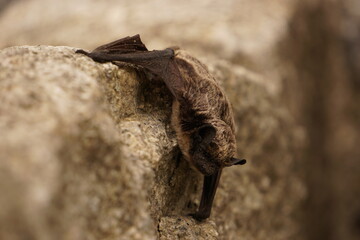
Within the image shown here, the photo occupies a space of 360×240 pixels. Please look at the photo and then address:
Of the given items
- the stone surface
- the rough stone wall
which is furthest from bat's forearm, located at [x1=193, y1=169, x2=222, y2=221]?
the rough stone wall

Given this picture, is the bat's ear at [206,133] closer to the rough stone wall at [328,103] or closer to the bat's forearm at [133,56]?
the bat's forearm at [133,56]

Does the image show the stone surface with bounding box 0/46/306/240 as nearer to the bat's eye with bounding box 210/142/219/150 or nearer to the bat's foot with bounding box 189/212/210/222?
the bat's foot with bounding box 189/212/210/222

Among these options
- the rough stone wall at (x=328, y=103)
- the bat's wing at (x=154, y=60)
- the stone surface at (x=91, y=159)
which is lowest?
the stone surface at (x=91, y=159)

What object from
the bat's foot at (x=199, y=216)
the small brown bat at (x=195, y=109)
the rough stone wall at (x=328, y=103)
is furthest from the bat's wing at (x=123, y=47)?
the rough stone wall at (x=328, y=103)

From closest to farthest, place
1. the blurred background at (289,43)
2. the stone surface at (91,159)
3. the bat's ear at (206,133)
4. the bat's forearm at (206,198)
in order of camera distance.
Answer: the stone surface at (91,159) < the bat's ear at (206,133) < the bat's forearm at (206,198) < the blurred background at (289,43)

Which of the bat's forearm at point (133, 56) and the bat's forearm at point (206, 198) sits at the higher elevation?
the bat's forearm at point (133, 56)

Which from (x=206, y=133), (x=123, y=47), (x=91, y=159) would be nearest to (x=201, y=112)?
(x=206, y=133)

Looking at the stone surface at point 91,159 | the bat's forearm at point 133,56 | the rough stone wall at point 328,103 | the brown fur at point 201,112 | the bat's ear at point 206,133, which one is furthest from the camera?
the rough stone wall at point 328,103
